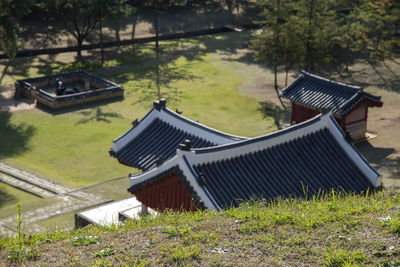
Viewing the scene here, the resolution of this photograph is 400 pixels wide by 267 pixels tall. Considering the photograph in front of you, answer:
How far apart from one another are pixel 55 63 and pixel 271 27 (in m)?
18.7

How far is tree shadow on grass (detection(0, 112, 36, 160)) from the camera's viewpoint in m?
31.4

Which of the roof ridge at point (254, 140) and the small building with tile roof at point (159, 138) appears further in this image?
the small building with tile roof at point (159, 138)

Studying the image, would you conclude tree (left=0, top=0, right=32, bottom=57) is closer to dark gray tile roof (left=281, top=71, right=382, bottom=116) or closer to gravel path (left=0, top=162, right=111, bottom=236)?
gravel path (left=0, top=162, right=111, bottom=236)

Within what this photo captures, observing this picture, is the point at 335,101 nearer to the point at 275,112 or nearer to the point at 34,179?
the point at 275,112

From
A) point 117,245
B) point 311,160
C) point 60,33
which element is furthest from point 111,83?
point 117,245

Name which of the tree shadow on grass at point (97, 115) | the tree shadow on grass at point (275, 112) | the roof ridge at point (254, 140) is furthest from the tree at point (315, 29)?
the roof ridge at point (254, 140)

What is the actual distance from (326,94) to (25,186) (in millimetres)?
16351

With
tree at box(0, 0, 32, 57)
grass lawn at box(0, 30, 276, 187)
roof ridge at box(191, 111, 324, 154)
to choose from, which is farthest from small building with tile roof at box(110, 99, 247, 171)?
tree at box(0, 0, 32, 57)

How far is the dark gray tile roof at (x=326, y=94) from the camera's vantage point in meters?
30.3

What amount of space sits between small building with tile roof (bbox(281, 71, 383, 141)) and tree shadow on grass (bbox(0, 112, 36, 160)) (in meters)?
14.9

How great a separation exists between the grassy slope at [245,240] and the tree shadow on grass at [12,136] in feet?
66.3

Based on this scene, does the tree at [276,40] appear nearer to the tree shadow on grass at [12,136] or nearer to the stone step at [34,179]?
the tree shadow on grass at [12,136]

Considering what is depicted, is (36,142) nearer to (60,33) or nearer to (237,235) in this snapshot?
(237,235)

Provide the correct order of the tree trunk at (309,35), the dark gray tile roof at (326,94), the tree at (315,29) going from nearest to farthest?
the dark gray tile roof at (326,94)
the tree at (315,29)
the tree trunk at (309,35)
